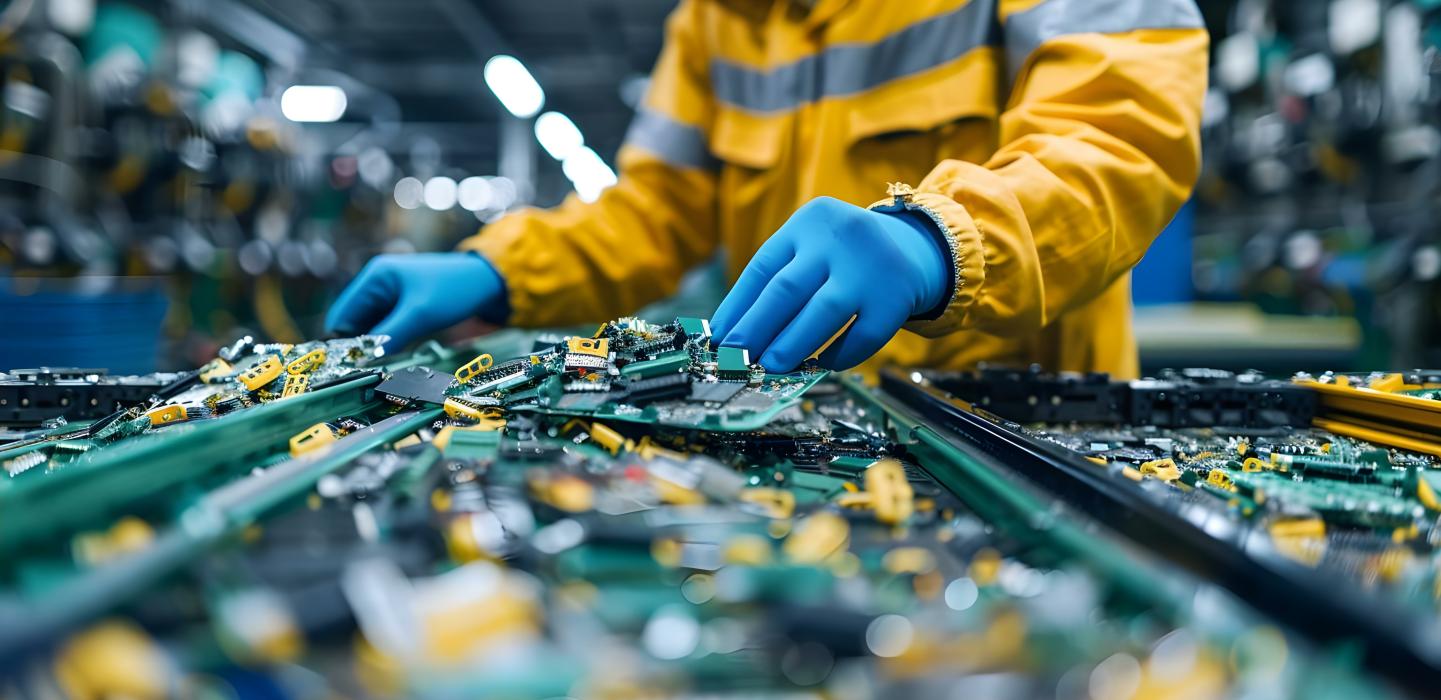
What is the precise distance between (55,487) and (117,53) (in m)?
5.40

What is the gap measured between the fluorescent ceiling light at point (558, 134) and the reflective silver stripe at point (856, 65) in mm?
11089

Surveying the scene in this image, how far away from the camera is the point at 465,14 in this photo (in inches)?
339

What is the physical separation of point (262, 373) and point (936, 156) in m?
1.72

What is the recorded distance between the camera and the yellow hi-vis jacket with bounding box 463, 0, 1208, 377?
1.53 m

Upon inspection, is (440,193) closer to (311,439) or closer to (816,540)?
(311,439)

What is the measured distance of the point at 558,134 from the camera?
44.9 feet

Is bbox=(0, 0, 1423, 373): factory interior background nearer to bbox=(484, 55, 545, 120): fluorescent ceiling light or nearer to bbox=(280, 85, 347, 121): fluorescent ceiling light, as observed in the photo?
bbox=(484, 55, 545, 120): fluorescent ceiling light

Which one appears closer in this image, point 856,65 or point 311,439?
point 311,439

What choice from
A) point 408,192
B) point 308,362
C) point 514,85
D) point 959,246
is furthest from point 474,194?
point 959,246

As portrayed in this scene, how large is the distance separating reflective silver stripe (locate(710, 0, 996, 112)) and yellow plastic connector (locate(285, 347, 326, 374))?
1.45 meters

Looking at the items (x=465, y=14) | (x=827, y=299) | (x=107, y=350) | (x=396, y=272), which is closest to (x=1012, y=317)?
(x=827, y=299)

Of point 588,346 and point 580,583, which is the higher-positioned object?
point 588,346

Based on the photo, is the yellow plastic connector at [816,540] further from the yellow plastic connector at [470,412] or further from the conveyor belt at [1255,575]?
the yellow plastic connector at [470,412]

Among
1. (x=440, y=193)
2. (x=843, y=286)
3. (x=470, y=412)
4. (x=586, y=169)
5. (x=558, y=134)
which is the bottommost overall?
(x=470, y=412)
